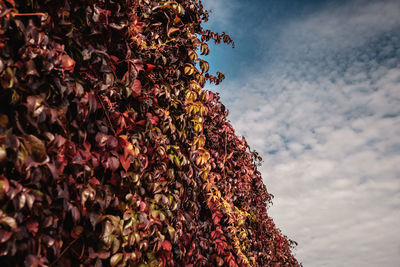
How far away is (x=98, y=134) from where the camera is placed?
6.57 feet

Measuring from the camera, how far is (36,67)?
1.67 m

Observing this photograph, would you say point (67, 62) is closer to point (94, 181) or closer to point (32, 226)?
point (94, 181)

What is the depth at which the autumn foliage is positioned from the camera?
5.04ft

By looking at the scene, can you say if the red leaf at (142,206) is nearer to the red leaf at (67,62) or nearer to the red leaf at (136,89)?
the red leaf at (136,89)

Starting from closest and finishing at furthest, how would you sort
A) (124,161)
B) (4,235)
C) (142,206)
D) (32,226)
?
(4,235), (32,226), (124,161), (142,206)

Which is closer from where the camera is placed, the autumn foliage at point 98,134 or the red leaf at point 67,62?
the autumn foliage at point 98,134

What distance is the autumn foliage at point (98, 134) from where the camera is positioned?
1535 mm

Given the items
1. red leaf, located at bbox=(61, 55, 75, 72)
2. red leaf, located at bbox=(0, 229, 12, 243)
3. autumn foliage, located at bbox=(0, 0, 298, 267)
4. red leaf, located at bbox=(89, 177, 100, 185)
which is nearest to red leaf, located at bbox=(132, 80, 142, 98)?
autumn foliage, located at bbox=(0, 0, 298, 267)

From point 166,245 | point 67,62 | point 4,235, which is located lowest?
point 4,235

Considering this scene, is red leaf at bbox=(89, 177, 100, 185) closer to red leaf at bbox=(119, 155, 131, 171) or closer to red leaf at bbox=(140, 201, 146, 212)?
red leaf at bbox=(119, 155, 131, 171)

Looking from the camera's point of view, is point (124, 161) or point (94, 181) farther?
point (124, 161)

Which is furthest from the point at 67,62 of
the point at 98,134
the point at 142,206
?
the point at 142,206

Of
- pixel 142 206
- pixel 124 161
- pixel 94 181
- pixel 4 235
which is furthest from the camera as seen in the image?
pixel 142 206

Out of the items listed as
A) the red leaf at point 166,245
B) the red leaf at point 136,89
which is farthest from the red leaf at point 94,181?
the red leaf at point 166,245
